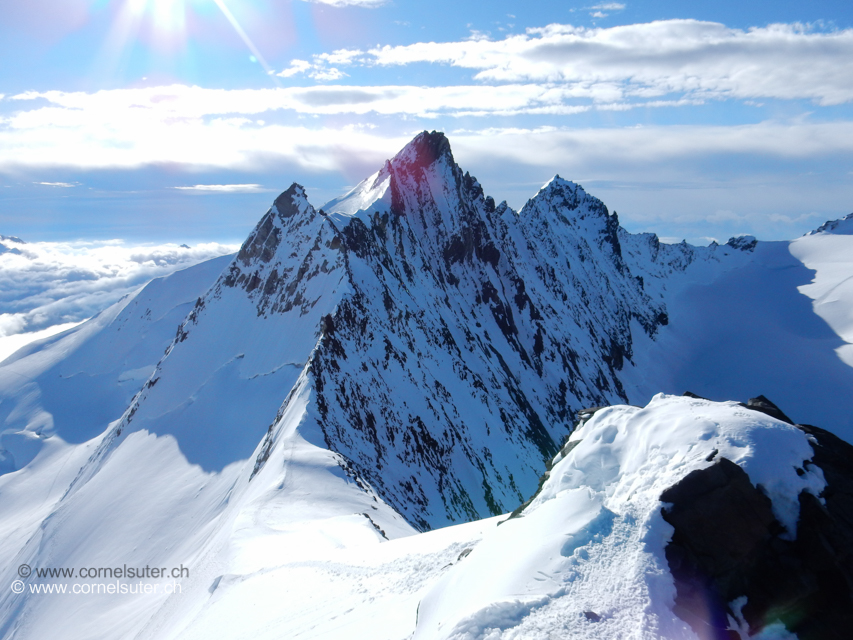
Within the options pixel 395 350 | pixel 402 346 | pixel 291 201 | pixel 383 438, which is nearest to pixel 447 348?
pixel 402 346

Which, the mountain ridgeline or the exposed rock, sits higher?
the exposed rock

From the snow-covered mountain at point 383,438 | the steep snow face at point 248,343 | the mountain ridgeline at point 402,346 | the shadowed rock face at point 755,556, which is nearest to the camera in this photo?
the shadowed rock face at point 755,556

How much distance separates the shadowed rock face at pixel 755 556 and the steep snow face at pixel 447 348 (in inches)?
1312

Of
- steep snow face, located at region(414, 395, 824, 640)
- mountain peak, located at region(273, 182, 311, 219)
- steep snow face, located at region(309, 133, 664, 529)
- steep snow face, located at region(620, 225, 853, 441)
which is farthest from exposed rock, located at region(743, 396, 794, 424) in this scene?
steep snow face, located at region(620, 225, 853, 441)

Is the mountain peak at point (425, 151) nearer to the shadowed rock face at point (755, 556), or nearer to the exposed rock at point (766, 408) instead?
the exposed rock at point (766, 408)

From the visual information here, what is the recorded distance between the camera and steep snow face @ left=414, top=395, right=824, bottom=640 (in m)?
11.6

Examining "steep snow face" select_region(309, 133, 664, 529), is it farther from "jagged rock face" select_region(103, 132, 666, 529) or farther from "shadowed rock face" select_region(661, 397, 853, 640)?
"shadowed rock face" select_region(661, 397, 853, 640)

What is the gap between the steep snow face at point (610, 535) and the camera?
1163 cm

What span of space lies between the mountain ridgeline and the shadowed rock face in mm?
29918

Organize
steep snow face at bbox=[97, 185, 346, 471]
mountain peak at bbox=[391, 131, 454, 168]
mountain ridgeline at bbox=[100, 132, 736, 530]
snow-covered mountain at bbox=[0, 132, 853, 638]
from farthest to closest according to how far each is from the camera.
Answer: mountain peak at bbox=[391, 131, 454, 168] → steep snow face at bbox=[97, 185, 346, 471] → mountain ridgeline at bbox=[100, 132, 736, 530] → snow-covered mountain at bbox=[0, 132, 853, 638]

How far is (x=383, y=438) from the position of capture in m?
51.2

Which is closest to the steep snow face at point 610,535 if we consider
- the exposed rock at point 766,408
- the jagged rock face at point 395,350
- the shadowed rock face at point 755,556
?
the shadowed rock face at point 755,556

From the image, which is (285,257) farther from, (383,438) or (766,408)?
(766,408)

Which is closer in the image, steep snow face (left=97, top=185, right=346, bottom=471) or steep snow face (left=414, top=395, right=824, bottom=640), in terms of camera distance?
steep snow face (left=414, top=395, right=824, bottom=640)
